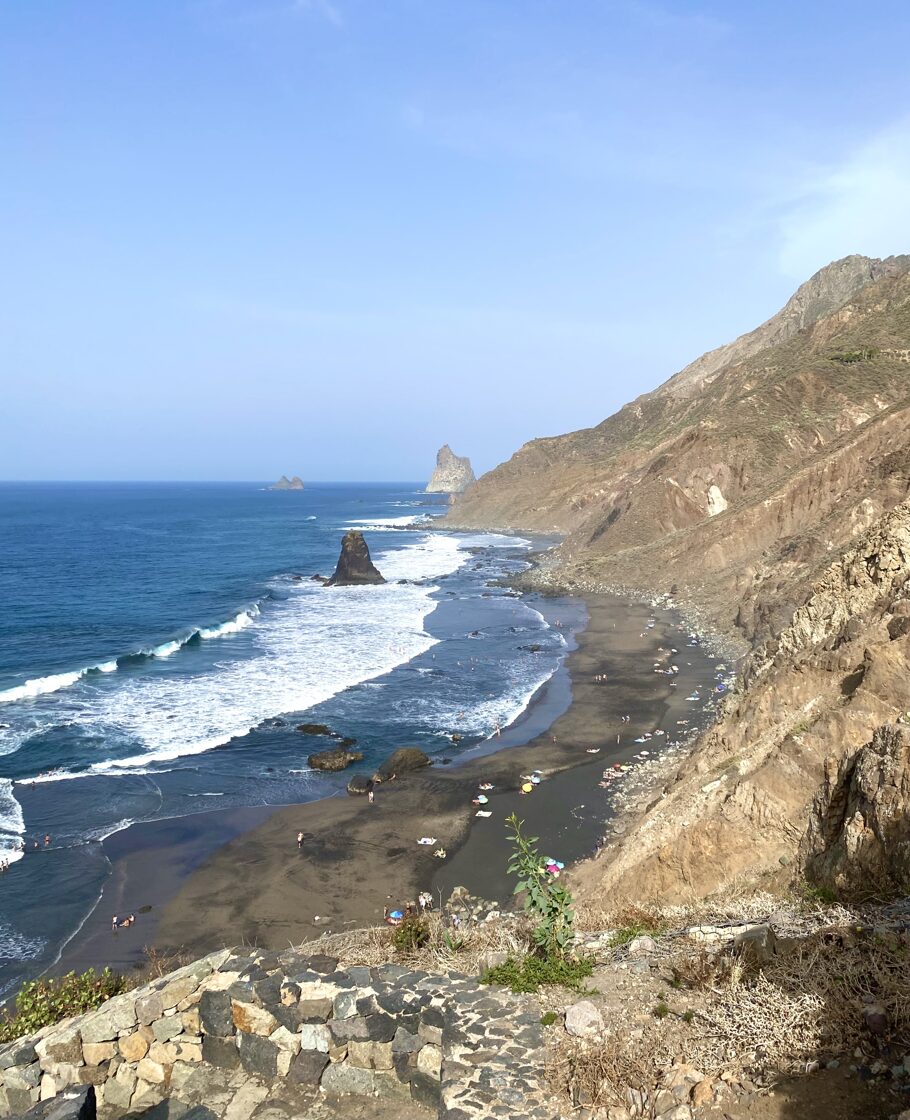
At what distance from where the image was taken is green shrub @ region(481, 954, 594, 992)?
326 inches

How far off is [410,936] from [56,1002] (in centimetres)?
→ 494

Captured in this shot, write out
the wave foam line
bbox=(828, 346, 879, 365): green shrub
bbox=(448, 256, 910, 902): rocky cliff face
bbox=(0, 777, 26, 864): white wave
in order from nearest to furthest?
bbox=(448, 256, 910, 902): rocky cliff face < bbox=(0, 777, 26, 864): white wave < the wave foam line < bbox=(828, 346, 879, 365): green shrub

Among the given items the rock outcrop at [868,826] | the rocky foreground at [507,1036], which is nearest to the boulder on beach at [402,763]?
the rock outcrop at [868,826]

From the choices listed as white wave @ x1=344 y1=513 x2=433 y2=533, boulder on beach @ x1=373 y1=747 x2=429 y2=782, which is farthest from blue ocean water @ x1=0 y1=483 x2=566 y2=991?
white wave @ x1=344 y1=513 x2=433 y2=533

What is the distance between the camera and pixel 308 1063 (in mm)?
8008

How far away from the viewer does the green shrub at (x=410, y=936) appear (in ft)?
31.3

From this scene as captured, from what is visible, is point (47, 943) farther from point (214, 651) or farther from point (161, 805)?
point (214, 651)

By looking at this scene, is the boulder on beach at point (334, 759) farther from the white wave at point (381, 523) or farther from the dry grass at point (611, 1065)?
the white wave at point (381, 523)

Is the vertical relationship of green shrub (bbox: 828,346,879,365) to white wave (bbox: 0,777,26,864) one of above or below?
above

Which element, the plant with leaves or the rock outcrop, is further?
the rock outcrop

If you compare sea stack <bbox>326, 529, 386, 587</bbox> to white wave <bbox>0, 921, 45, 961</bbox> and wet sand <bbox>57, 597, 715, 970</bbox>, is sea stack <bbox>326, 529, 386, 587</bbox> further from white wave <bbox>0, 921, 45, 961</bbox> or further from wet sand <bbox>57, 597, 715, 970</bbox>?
white wave <bbox>0, 921, 45, 961</bbox>

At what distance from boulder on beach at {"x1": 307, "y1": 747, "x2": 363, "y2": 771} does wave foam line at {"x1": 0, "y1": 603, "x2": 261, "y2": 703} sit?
18.2m

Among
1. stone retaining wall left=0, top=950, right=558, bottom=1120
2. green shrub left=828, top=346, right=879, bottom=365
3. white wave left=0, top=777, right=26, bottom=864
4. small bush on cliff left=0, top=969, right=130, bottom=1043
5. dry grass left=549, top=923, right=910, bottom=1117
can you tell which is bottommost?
white wave left=0, top=777, right=26, bottom=864

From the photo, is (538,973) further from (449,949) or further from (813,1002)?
(813,1002)
